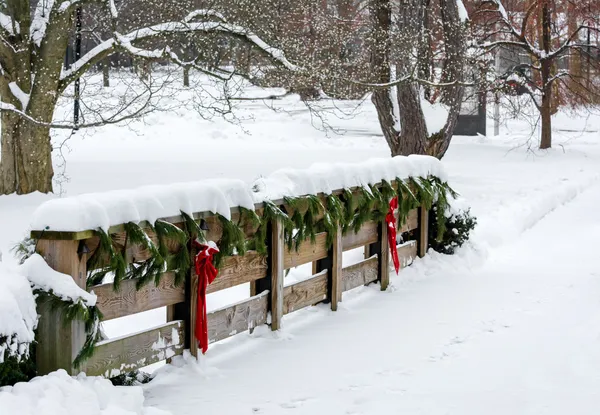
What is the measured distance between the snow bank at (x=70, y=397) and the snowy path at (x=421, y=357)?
497 millimetres

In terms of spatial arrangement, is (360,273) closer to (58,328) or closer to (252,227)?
(252,227)

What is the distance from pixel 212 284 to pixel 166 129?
93.5ft

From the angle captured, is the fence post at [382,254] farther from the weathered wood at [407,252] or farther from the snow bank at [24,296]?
the snow bank at [24,296]

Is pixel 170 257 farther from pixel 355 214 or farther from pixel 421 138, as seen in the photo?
pixel 421 138

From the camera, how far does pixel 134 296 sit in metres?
5.55

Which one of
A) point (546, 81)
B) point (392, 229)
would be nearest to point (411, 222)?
point (392, 229)

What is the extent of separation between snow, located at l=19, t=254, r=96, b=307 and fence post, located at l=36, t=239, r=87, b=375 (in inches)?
3.1

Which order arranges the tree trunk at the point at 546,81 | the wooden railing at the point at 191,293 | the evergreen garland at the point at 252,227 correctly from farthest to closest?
1. the tree trunk at the point at 546,81
2. the evergreen garland at the point at 252,227
3. the wooden railing at the point at 191,293

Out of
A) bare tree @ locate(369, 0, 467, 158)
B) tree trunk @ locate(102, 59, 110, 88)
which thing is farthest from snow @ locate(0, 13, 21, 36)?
bare tree @ locate(369, 0, 467, 158)

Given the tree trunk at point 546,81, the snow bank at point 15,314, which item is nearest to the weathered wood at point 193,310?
the snow bank at point 15,314

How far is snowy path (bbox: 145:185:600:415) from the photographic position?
5461mm

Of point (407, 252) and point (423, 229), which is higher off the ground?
point (423, 229)

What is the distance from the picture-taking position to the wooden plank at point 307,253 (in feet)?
24.0

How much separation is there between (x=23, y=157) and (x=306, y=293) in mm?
10235
